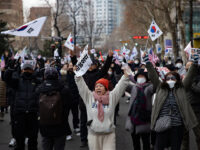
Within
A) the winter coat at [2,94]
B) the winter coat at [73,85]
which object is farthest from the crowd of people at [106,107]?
the winter coat at [2,94]

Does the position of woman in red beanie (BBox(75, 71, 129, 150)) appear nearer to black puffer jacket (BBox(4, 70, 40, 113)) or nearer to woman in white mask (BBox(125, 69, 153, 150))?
woman in white mask (BBox(125, 69, 153, 150))

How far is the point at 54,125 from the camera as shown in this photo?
201 inches

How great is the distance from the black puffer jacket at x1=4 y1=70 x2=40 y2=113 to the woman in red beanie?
3.79 feet

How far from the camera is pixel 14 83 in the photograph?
613cm

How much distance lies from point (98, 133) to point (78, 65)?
3.54 feet

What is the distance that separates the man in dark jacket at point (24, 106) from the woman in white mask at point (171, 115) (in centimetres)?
213

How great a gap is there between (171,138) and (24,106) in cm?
255

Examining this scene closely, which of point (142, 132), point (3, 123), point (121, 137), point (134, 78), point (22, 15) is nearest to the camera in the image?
point (142, 132)

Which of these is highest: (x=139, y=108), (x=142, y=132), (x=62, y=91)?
(x=62, y=91)

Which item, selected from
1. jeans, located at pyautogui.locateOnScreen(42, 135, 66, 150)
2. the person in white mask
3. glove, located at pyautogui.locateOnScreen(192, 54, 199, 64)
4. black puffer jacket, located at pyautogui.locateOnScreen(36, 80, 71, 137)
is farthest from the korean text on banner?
the person in white mask

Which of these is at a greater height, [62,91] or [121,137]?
[62,91]

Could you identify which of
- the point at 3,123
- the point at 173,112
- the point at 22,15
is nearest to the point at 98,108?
the point at 173,112

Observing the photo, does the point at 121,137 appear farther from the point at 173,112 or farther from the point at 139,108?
the point at 173,112

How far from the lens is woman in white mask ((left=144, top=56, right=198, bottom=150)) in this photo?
17.4 ft
